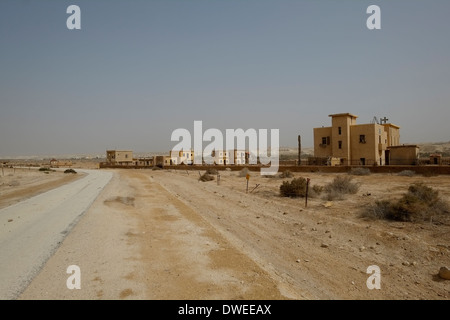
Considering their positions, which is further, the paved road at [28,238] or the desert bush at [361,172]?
the desert bush at [361,172]

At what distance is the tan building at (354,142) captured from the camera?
3838 cm

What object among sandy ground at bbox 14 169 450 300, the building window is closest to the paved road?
sandy ground at bbox 14 169 450 300

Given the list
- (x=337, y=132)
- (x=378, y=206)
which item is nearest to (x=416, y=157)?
(x=337, y=132)

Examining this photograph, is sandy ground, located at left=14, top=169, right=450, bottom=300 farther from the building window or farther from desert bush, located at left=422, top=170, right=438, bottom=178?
the building window

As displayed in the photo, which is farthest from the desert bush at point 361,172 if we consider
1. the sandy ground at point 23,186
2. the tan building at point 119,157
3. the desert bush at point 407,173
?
the tan building at point 119,157

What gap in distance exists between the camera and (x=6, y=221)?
36.6 feet

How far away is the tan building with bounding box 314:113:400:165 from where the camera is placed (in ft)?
126

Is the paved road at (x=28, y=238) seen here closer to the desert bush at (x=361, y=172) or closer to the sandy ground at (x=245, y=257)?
the sandy ground at (x=245, y=257)

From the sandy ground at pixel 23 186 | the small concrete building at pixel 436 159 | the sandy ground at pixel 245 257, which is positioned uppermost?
the small concrete building at pixel 436 159

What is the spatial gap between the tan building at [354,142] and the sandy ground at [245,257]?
29.1 meters

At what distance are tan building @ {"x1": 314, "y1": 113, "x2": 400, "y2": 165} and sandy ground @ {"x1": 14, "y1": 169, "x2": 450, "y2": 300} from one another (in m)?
29.1

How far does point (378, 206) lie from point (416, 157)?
29.5 metres

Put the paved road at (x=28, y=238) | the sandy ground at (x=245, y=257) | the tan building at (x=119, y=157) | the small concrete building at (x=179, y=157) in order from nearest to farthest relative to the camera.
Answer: the sandy ground at (x=245, y=257)
the paved road at (x=28, y=238)
the small concrete building at (x=179, y=157)
the tan building at (x=119, y=157)
